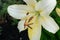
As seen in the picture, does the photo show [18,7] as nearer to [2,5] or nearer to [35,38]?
[35,38]

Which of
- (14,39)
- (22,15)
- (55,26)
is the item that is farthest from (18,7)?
(14,39)

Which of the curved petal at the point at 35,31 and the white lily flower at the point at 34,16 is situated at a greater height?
the white lily flower at the point at 34,16

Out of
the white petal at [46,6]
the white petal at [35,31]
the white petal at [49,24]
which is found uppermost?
the white petal at [46,6]
